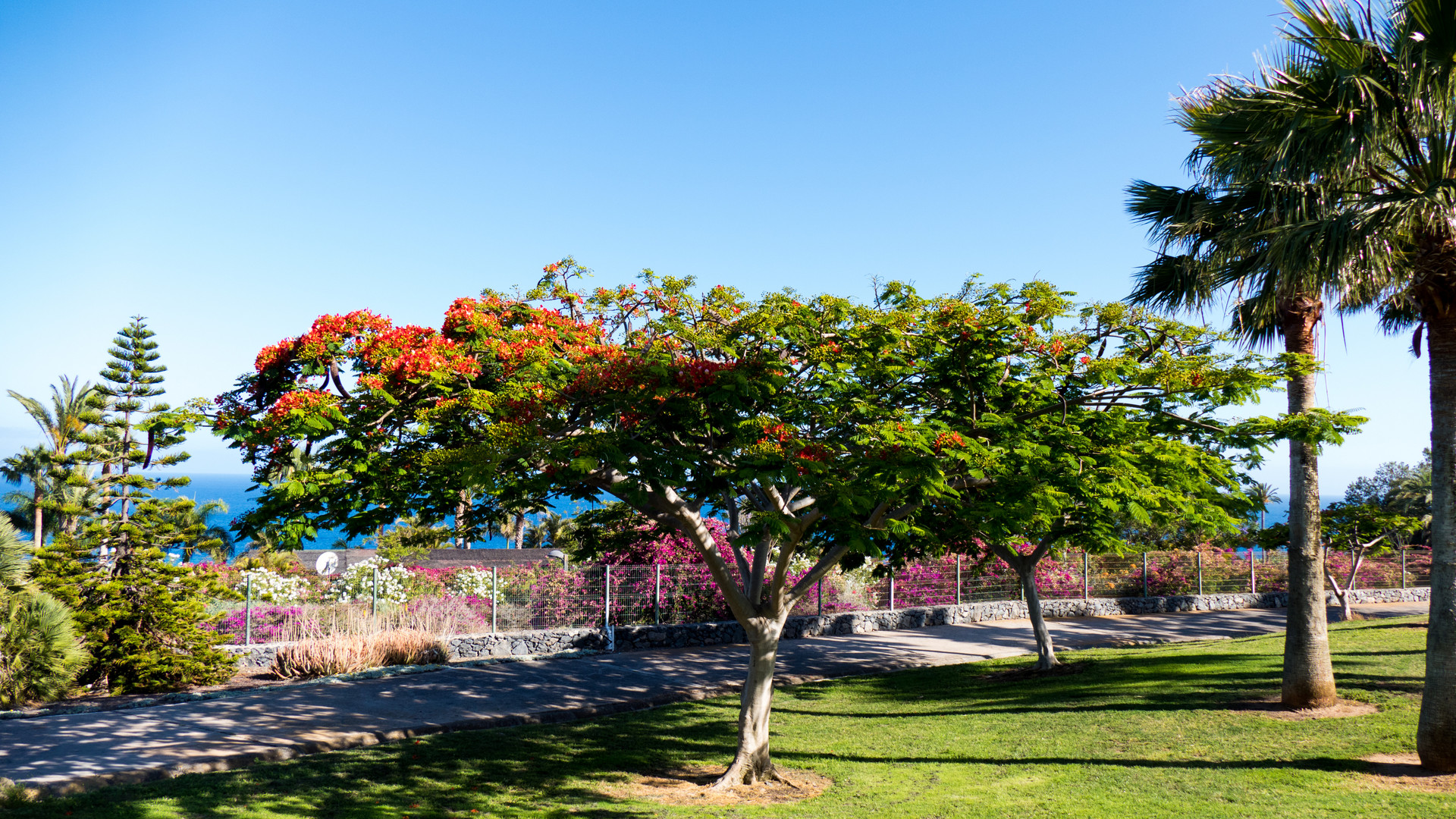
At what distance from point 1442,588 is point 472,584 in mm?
15219

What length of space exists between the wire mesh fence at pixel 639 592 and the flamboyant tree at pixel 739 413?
647cm

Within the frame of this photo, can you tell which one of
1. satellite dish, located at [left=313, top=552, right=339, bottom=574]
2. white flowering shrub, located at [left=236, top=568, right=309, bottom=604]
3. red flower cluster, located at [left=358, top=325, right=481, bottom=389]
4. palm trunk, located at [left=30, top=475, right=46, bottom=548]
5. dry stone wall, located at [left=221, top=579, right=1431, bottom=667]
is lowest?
dry stone wall, located at [left=221, top=579, right=1431, bottom=667]

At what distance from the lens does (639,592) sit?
62.2ft

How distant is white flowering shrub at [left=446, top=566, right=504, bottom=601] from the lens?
1778 centimetres

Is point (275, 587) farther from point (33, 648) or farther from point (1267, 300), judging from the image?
point (1267, 300)

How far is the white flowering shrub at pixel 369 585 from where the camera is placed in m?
17.4

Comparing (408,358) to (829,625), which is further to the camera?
(829,625)

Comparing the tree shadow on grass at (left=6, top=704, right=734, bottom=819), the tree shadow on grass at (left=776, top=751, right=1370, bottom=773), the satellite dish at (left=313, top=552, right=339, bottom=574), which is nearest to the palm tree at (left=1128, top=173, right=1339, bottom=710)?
the tree shadow on grass at (left=776, top=751, right=1370, bottom=773)

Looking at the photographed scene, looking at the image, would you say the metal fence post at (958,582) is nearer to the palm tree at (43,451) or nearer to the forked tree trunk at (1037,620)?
the forked tree trunk at (1037,620)

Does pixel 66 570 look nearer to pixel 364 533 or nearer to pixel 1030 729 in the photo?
pixel 364 533

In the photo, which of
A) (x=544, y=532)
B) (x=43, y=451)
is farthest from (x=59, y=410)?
(x=544, y=532)

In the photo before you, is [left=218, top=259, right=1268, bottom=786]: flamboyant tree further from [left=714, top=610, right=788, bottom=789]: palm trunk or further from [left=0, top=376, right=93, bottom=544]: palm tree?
[left=0, top=376, right=93, bottom=544]: palm tree

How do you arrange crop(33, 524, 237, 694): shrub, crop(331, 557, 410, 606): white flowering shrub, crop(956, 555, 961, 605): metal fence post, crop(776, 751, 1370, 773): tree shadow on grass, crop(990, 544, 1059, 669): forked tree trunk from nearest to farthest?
crop(776, 751, 1370, 773): tree shadow on grass < crop(33, 524, 237, 694): shrub < crop(990, 544, 1059, 669): forked tree trunk < crop(331, 557, 410, 606): white flowering shrub < crop(956, 555, 961, 605): metal fence post

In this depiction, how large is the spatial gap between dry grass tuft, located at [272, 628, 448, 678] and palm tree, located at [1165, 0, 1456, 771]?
1406cm
